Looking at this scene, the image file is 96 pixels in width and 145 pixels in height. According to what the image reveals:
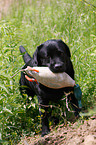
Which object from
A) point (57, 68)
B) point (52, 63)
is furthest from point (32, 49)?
point (57, 68)

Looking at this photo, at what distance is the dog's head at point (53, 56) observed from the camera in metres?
2.28

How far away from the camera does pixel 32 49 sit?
13.4ft

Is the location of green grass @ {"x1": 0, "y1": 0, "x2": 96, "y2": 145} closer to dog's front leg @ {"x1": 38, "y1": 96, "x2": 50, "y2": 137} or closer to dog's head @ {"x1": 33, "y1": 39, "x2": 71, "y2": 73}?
dog's front leg @ {"x1": 38, "y1": 96, "x2": 50, "y2": 137}

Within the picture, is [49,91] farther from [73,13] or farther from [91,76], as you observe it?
[73,13]

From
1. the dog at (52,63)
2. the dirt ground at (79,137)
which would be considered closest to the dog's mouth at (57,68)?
the dog at (52,63)

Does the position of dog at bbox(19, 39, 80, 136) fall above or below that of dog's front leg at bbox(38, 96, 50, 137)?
above

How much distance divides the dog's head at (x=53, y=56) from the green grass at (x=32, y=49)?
26 cm

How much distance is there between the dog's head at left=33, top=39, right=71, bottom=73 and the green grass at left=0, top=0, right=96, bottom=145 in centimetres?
26

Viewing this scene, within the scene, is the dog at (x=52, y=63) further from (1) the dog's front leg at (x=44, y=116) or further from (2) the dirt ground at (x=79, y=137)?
(2) the dirt ground at (x=79, y=137)

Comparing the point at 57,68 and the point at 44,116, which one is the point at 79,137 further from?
the point at 44,116

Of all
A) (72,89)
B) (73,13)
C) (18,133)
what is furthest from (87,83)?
(73,13)

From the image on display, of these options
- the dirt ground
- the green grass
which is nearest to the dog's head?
the green grass

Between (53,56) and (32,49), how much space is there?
69.1 inches

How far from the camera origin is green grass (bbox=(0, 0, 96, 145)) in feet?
7.25
